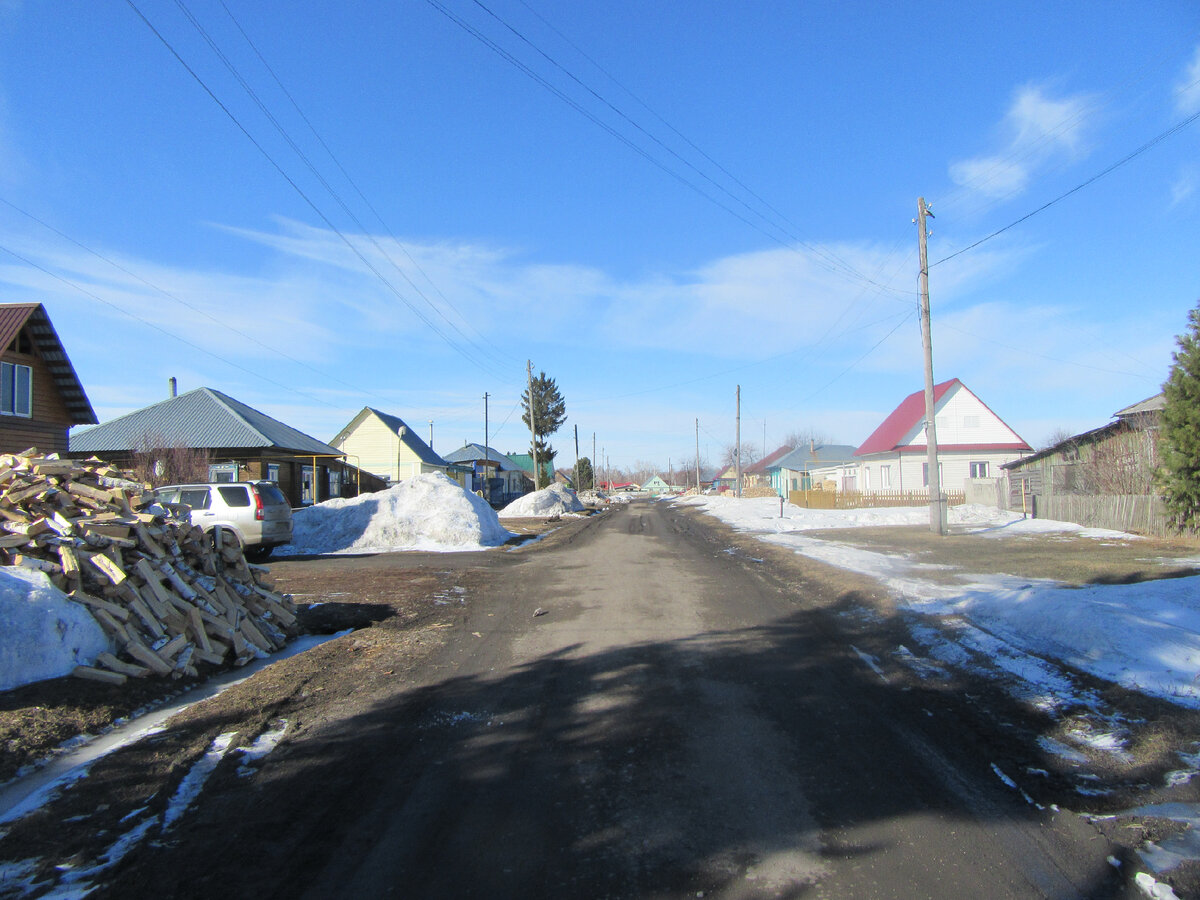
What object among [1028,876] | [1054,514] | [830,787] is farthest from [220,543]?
[1054,514]

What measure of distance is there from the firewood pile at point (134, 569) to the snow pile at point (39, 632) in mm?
140

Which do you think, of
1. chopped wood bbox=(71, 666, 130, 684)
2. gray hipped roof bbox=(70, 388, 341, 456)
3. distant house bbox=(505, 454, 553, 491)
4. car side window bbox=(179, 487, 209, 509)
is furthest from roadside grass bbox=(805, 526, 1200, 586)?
distant house bbox=(505, 454, 553, 491)

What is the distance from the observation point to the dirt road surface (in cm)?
338

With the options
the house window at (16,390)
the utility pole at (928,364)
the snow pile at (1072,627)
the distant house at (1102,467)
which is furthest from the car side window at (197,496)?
the distant house at (1102,467)

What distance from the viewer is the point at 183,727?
5441mm

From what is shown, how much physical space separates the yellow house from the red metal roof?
3049 centimetres

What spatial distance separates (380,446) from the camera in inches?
2058

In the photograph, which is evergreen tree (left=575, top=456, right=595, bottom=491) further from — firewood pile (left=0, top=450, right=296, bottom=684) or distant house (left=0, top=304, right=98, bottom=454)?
firewood pile (left=0, top=450, right=296, bottom=684)

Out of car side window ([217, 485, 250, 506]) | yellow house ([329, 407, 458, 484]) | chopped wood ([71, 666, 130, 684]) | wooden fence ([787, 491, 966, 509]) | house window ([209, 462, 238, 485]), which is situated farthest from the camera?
yellow house ([329, 407, 458, 484])

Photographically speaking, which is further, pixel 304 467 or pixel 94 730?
pixel 304 467

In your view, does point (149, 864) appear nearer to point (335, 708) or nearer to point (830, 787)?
point (335, 708)

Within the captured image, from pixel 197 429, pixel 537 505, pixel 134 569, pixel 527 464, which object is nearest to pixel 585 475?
pixel 527 464

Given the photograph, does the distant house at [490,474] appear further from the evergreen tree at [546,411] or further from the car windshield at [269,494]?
the car windshield at [269,494]

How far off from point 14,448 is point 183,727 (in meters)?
20.9
